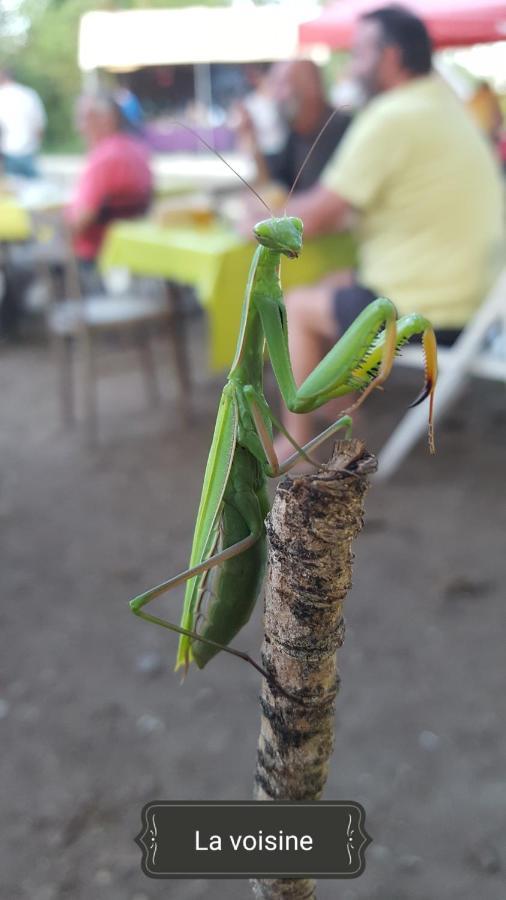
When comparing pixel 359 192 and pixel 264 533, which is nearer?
pixel 264 533

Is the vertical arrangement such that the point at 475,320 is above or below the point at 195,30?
below

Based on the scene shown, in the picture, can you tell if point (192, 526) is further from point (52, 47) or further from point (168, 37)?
point (52, 47)

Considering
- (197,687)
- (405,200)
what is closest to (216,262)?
(405,200)

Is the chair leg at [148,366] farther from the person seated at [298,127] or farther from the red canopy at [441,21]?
the red canopy at [441,21]

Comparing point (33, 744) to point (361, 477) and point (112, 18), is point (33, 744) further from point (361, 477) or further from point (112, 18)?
point (112, 18)

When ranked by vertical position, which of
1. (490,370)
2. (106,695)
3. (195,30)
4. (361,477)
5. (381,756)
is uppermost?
(195,30)

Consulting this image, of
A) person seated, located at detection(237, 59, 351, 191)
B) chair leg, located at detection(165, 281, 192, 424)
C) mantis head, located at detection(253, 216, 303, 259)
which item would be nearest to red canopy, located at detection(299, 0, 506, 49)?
person seated, located at detection(237, 59, 351, 191)

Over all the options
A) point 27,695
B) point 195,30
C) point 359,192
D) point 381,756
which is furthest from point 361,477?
point 195,30
